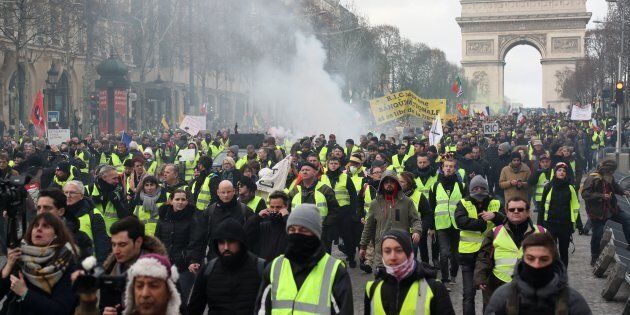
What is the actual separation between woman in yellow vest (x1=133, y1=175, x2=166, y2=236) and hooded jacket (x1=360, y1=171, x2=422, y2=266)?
199 cm

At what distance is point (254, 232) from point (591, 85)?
8106 centimetres

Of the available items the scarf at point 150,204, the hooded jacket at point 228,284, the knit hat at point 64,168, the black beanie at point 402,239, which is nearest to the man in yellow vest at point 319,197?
the scarf at point 150,204

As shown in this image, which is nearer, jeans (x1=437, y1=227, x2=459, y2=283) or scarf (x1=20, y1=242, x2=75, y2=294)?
scarf (x1=20, y1=242, x2=75, y2=294)

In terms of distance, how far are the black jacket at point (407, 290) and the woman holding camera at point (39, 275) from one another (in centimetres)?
163

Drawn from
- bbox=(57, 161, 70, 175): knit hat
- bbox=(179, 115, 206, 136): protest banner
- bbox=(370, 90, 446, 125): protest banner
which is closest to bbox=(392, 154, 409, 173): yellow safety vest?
bbox=(57, 161, 70, 175): knit hat

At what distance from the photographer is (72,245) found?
19.9 ft

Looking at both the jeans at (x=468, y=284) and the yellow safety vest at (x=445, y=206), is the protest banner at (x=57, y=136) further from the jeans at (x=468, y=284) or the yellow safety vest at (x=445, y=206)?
the jeans at (x=468, y=284)

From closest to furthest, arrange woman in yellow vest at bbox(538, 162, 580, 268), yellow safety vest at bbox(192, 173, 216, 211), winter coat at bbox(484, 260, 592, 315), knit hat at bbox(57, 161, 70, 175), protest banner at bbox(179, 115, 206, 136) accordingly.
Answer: winter coat at bbox(484, 260, 592, 315) → woman in yellow vest at bbox(538, 162, 580, 268) → yellow safety vest at bbox(192, 173, 216, 211) → knit hat at bbox(57, 161, 70, 175) → protest banner at bbox(179, 115, 206, 136)

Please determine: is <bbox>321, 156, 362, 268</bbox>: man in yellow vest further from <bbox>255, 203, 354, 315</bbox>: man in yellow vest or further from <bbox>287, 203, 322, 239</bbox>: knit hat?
<bbox>255, 203, 354, 315</bbox>: man in yellow vest

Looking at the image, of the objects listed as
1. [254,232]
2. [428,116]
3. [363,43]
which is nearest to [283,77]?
[363,43]

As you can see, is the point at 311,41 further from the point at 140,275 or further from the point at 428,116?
the point at 140,275

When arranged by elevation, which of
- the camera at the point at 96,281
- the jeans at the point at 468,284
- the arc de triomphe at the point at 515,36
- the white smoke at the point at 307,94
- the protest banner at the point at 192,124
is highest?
the arc de triomphe at the point at 515,36

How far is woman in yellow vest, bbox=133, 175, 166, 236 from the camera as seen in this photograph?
411 inches

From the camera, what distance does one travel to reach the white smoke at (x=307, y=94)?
1865 inches
